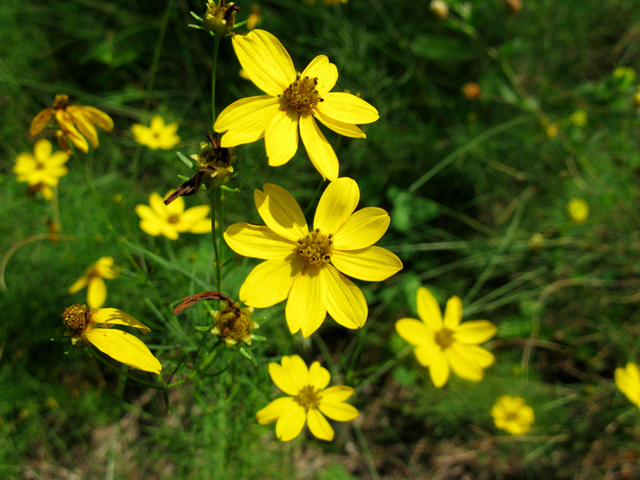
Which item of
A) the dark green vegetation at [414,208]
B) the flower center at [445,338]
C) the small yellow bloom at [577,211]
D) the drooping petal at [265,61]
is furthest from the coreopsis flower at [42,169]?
the small yellow bloom at [577,211]

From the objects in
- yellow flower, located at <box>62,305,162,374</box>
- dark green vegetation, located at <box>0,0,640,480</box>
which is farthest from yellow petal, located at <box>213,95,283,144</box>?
dark green vegetation, located at <box>0,0,640,480</box>

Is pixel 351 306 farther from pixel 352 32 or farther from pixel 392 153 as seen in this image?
pixel 352 32

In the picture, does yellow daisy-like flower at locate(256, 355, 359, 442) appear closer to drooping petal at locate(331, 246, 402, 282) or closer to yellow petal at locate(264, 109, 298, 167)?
drooping petal at locate(331, 246, 402, 282)

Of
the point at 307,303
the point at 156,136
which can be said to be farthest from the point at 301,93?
the point at 156,136

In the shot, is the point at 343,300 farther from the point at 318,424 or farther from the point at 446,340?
the point at 446,340

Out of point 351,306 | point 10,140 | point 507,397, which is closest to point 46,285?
point 10,140

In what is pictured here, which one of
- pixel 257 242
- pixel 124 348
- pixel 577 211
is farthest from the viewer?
pixel 577 211
